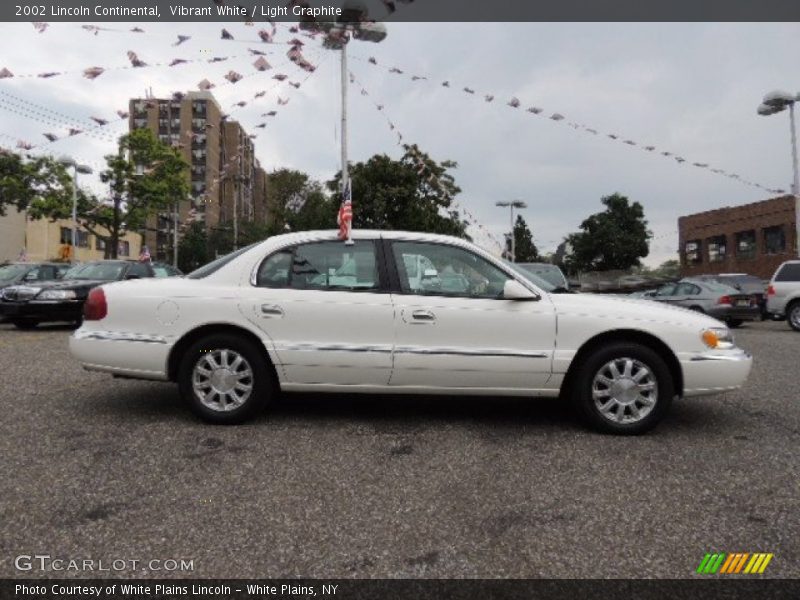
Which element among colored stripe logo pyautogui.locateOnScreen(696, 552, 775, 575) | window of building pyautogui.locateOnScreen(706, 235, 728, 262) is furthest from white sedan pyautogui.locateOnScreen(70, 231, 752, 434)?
window of building pyautogui.locateOnScreen(706, 235, 728, 262)

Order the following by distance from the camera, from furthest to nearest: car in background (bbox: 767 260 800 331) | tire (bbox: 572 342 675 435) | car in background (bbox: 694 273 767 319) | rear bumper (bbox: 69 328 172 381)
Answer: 1. car in background (bbox: 694 273 767 319)
2. car in background (bbox: 767 260 800 331)
3. rear bumper (bbox: 69 328 172 381)
4. tire (bbox: 572 342 675 435)

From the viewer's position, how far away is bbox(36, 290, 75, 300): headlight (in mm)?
11906

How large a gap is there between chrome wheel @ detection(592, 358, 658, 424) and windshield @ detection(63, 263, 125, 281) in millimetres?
11267

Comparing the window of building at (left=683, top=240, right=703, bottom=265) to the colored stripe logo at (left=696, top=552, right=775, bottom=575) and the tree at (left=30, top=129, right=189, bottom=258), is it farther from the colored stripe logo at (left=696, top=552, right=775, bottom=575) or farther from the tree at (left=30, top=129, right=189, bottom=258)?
the colored stripe logo at (left=696, top=552, right=775, bottom=575)

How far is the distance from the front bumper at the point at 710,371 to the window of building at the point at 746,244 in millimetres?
37897

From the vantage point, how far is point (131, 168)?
38500mm

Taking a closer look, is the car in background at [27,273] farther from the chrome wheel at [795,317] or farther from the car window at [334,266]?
the chrome wheel at [795,317]

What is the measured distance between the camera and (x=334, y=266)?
4672 millimetres

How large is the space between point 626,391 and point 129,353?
362cm

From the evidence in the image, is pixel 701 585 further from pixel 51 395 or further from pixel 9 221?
pixel 9 221

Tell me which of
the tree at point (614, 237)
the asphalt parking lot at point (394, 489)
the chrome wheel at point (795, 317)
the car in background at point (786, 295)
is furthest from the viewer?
the tree at point (614, 237)

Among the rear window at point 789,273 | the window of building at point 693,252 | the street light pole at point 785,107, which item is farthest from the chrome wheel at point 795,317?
the window of building at point 693,252

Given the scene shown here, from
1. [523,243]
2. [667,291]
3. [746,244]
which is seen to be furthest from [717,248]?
[667,291]

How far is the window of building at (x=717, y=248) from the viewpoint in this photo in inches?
1593
